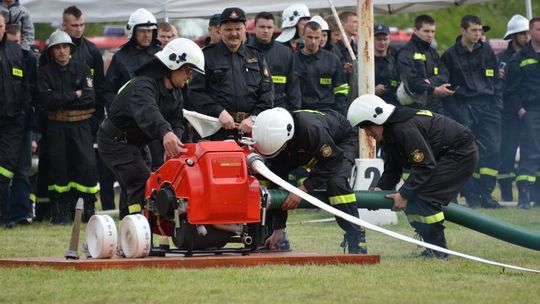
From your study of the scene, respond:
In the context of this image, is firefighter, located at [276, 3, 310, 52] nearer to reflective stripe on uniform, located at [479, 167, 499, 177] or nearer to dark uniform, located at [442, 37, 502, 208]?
dark uniform, located at [442, 37, 502, 208]

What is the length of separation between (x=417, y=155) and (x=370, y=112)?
55 centimetres

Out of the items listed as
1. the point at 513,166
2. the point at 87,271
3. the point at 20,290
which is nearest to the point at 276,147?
the point at 87,271

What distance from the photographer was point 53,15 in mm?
18094

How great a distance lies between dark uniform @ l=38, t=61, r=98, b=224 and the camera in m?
15.6

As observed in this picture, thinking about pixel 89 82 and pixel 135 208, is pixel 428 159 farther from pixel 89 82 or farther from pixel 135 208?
pixel 89 82

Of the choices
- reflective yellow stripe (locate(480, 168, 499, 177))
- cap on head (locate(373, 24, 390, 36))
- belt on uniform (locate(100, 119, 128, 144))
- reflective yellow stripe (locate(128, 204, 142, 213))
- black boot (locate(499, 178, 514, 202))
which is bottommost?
black boot (locate(499, 178, 514, 202))

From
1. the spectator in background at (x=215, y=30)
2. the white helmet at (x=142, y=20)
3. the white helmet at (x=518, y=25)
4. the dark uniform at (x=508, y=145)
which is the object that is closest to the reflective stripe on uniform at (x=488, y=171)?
the dark uniform at (x=508, y=145)

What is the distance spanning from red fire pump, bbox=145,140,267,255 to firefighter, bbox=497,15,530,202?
8.52 metres

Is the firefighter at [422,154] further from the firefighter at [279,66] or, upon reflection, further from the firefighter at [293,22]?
the firefighter at [293,22]

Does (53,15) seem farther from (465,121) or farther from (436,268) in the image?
(436,268)

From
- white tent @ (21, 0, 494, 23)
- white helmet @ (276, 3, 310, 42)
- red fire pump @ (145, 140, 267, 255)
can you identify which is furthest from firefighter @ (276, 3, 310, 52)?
red fire pump @ (145, 140, 267, 255)

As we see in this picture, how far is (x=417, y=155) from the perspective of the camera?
452 inches

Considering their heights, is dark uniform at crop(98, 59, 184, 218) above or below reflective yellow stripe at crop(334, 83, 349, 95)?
below

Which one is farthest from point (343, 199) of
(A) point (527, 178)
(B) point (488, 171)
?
(A) point (527, 178)
